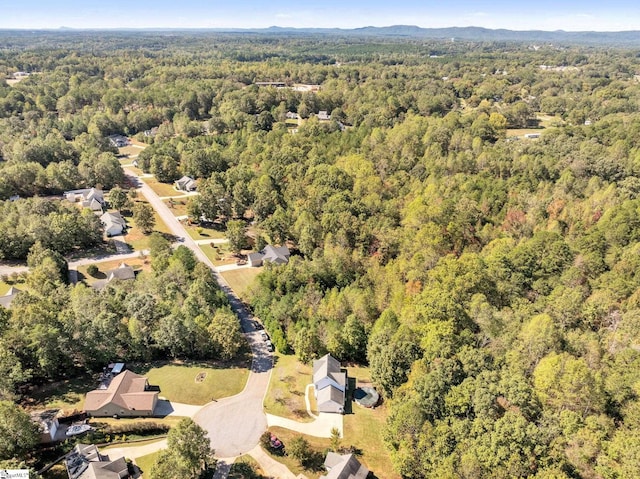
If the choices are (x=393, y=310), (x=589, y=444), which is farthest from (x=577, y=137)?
(x=589, y=444)

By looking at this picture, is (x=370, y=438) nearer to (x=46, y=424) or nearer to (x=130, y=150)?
(x=46, y=424)

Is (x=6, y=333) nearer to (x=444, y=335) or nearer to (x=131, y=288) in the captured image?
(x=131, y=288)

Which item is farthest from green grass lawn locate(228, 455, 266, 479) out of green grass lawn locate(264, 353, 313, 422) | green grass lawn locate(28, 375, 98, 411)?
green grass lawn locate(28, 375, 98, 411)

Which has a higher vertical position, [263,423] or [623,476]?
Answer: [623,476]

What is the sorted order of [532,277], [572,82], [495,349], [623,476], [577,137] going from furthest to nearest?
[572,82]
[577,137]
[532,277]
[495,349]
[623,476]

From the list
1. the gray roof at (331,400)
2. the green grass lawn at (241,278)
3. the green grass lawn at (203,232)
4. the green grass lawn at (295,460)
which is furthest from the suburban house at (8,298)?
the gray roof at (331,400)

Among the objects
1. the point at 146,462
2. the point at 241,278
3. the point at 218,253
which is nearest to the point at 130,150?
the point at 218,253
